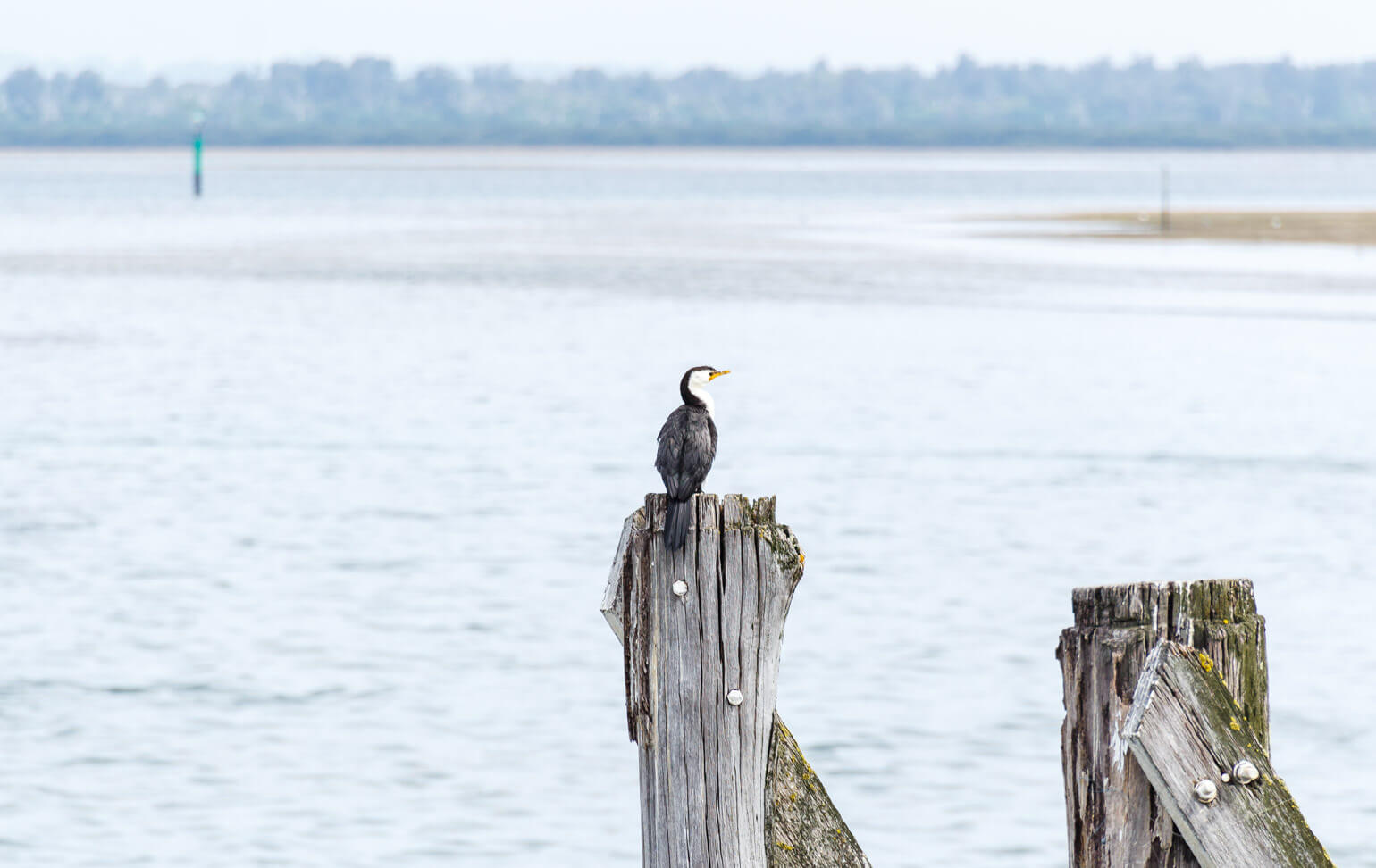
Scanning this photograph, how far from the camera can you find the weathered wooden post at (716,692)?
322 cm

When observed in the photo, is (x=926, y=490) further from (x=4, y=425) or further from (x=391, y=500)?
A: (x=4, y=425)

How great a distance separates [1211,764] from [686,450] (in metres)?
1.77

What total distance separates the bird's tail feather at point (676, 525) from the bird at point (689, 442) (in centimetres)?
19

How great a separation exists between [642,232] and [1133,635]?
72.1 meters

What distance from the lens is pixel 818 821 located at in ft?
11.2

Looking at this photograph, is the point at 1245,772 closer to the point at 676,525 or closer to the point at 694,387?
the point at 676,525

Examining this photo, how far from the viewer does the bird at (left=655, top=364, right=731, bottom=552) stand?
4.05 m

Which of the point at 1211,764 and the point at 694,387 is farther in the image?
the point at 694,387

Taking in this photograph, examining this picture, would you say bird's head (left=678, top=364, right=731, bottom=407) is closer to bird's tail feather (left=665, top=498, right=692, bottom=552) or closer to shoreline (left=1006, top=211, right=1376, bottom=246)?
bird's tail feather (left=665, top=498, right=692, bottom=552)

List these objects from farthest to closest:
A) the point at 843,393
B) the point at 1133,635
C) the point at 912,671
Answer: the point at 843,393, the point at 912,671, the point at 1133,635

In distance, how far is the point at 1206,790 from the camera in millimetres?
2756

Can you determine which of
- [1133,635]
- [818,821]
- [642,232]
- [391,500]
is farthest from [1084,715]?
[642,232]

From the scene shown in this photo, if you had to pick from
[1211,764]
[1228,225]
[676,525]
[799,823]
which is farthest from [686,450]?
[1228,225]

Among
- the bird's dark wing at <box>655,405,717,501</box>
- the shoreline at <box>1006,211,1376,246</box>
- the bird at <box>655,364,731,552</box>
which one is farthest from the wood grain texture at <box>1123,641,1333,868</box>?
the shoreline at <box>1006,211,1376,246</box>
